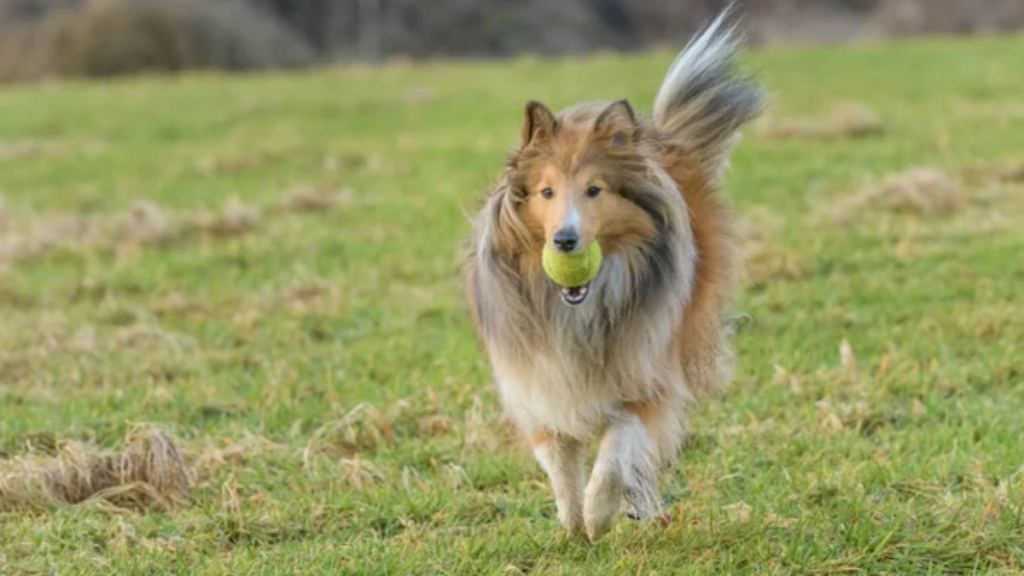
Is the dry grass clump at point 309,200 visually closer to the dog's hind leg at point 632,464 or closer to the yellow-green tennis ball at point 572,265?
the dog's hind leg at point 632,464

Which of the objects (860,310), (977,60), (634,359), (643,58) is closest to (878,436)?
(634,359)

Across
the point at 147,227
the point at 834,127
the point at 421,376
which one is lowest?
the point at 421,376

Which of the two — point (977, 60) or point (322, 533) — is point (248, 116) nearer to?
point (977, 60)

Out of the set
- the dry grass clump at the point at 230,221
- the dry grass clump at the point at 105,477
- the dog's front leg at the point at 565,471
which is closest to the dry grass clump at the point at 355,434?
the dry grass clump at the point at 105,477

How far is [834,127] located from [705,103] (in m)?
9.04

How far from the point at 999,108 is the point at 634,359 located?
40.1 feet

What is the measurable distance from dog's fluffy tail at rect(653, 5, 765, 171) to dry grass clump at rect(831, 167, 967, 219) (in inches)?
187

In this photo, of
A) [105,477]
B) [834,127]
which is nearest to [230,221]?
[105,477]

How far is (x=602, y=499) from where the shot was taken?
4.09 m

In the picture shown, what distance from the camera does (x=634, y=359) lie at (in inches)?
170

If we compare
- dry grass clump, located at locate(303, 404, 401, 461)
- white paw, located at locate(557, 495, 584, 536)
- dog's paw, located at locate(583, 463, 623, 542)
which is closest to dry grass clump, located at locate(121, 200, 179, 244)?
dry grass clump, located at locate(303, 404, 401, 461)

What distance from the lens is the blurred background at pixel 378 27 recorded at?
2861 centimetres

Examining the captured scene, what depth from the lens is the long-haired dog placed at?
13.6 ft

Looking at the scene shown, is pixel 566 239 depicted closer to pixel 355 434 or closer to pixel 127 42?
pixel 355 434
